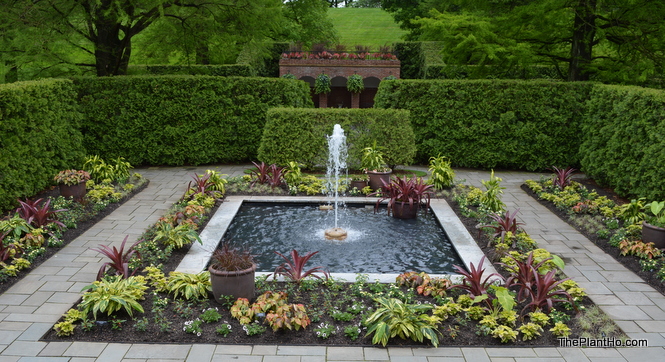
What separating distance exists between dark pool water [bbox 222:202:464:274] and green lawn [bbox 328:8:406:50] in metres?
34.3

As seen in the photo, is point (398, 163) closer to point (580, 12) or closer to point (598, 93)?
point (598, 93)

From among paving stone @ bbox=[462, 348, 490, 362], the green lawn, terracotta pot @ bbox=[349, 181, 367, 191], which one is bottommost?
terracotta pot @ bbox=[349, 181, 367, 191]

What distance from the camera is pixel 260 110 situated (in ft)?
41.1

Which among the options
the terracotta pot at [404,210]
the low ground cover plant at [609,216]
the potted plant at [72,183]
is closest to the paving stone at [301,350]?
the low ground cover plant at [609,216]

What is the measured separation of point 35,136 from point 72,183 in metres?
1.09

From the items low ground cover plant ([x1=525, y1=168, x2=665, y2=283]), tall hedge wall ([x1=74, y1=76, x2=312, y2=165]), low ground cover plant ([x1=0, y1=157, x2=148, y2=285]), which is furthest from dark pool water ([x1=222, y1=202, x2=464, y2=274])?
tall hedge wall ([x1=74, y1=76, x2=312, y2=165])

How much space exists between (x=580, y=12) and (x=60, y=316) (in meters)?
11.7

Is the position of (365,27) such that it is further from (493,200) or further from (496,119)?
(493,200)

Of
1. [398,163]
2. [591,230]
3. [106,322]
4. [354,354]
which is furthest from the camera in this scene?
[398,163]

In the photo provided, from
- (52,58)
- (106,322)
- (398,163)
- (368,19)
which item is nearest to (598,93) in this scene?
(398,163)

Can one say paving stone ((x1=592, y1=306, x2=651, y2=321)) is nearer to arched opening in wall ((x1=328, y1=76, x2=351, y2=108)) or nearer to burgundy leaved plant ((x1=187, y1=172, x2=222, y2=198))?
burgundy leaved plant ((x1=187, y1=172, x2=222, y2=198))

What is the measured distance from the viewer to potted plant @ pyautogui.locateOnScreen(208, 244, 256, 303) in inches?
203

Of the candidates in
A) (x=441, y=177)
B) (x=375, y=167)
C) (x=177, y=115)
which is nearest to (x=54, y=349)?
(x=375, y=167)

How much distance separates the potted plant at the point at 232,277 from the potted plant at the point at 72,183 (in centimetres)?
487
